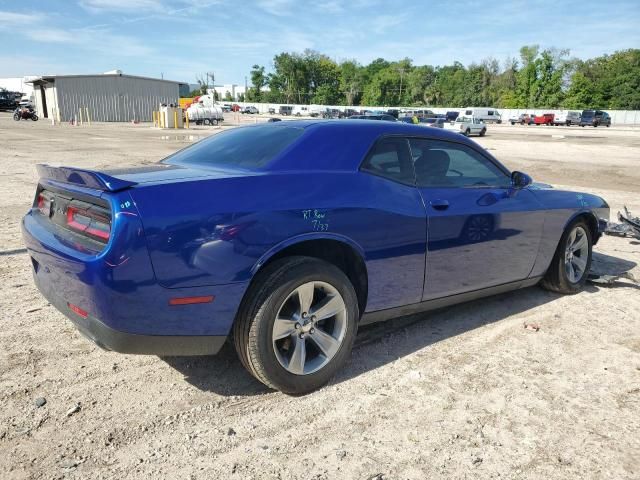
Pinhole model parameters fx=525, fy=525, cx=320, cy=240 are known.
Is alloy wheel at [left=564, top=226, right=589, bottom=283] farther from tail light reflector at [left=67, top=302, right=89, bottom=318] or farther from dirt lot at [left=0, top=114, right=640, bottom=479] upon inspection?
tail light reflector at [left=67, top=302, right=89, bottom=318]

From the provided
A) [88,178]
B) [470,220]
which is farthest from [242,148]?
[470,220]

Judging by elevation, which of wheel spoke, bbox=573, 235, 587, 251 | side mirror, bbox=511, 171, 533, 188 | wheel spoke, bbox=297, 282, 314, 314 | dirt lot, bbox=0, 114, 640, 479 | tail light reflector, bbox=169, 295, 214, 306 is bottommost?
dirt lot, bbox=0, 114, 640, 479

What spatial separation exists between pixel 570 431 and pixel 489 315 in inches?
67.0

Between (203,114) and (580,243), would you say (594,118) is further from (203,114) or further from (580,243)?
(580,243)

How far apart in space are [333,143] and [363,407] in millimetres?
1633

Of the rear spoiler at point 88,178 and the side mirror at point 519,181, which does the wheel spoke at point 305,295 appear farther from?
the side mirror at point 519,181

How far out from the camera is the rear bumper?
260 centimetres

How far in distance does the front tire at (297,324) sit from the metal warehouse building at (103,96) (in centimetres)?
4857

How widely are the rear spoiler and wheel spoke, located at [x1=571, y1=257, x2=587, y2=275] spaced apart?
13.7 ft

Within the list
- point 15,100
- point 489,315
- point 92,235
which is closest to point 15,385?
point 92,235

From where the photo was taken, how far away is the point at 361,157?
3393 mm

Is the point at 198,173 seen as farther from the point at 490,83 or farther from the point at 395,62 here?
the point at 395,62

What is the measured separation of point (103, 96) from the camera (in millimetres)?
48500

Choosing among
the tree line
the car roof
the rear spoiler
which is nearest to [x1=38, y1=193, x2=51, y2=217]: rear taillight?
the rear spoiler
